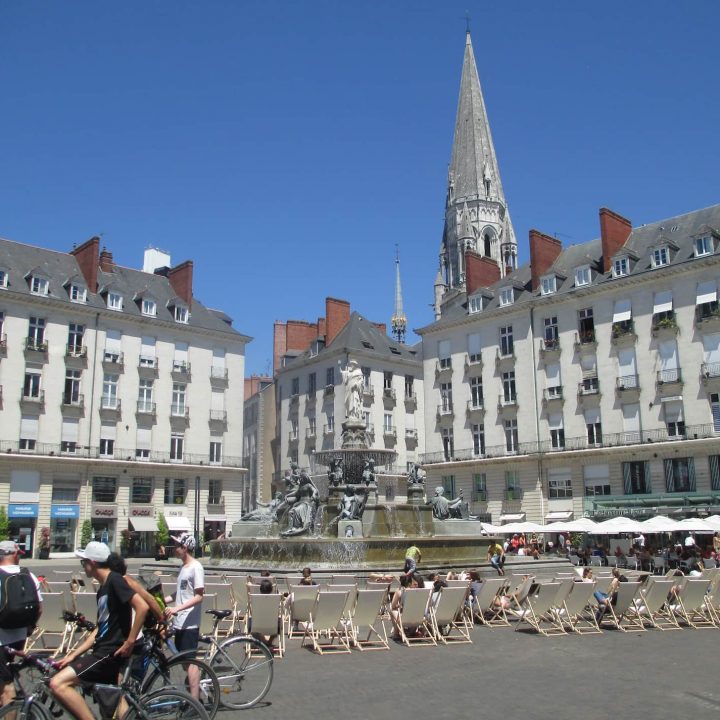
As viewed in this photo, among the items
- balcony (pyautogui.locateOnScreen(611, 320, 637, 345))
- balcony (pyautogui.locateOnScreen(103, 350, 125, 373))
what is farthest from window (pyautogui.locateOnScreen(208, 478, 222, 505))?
balcony (pyautogui.locateOnScreen(611, 320, 637, 345))

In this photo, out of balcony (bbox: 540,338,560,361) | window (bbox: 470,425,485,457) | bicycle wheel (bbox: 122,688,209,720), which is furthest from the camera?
window (bbox: 470,425,485,457)

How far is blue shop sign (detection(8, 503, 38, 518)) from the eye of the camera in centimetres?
4100

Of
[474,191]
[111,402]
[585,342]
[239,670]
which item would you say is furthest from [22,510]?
[474,191]

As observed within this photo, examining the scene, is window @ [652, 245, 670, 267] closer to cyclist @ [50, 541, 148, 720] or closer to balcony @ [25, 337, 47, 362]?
balcony @ [25, 337, 47, 362]

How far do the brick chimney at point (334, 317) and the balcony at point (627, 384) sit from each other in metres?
23.4

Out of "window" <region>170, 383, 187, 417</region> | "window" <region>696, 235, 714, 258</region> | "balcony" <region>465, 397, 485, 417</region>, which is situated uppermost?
"window" <region>696, 235, 714, 258</region>

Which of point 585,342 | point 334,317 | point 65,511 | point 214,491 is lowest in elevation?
point 65,511

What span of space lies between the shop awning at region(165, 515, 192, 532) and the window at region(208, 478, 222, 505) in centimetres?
235

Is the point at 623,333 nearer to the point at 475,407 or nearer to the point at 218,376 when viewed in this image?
the point at 475,407

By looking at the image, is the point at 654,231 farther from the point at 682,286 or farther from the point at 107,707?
the point at 107,707

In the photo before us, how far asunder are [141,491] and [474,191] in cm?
7782

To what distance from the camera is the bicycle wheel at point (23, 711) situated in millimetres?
5730

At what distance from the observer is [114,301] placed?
47.8 m

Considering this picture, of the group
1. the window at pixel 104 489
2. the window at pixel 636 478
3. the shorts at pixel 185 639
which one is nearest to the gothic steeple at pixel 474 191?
the window at pixel 636 478
